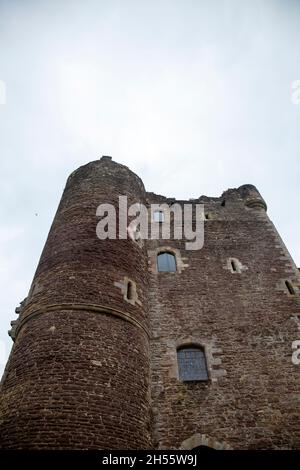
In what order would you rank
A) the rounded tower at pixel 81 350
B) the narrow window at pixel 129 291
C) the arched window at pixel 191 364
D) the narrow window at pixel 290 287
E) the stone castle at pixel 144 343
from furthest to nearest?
the narrow window at pixel 290 287 → the arched window at pixel 191 364 → the narrow window at pixel 129 291 → the stone castle at pixel 144 343 → the rounded tower at pixel 81 350

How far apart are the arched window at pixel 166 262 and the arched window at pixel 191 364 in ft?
12.4

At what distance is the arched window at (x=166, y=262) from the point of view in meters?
15.0

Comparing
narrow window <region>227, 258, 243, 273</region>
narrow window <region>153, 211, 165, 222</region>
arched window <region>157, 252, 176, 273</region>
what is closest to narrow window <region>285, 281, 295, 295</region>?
narrow window <region>227, 258, 243, 273</region>

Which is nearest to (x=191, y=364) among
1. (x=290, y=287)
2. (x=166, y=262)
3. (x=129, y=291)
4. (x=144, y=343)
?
(x=144, y=343)

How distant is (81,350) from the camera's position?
29.1ft

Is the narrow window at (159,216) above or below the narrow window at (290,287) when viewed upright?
above

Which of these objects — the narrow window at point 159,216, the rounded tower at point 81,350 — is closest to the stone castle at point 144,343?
the rounded tower at point 81,350

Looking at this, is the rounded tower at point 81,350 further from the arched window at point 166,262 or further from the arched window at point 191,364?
the arched window at point 166,262

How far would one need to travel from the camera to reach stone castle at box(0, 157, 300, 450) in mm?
8148

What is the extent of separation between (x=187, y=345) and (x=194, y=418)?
2.39 meters

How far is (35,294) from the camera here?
1075 cm

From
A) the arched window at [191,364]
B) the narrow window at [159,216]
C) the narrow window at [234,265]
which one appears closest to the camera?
the arched window at [191,364]

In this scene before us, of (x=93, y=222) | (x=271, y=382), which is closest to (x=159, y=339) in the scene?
(x=271, y=382)

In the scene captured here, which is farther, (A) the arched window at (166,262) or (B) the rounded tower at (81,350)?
(A) the arched window at (166,262)
